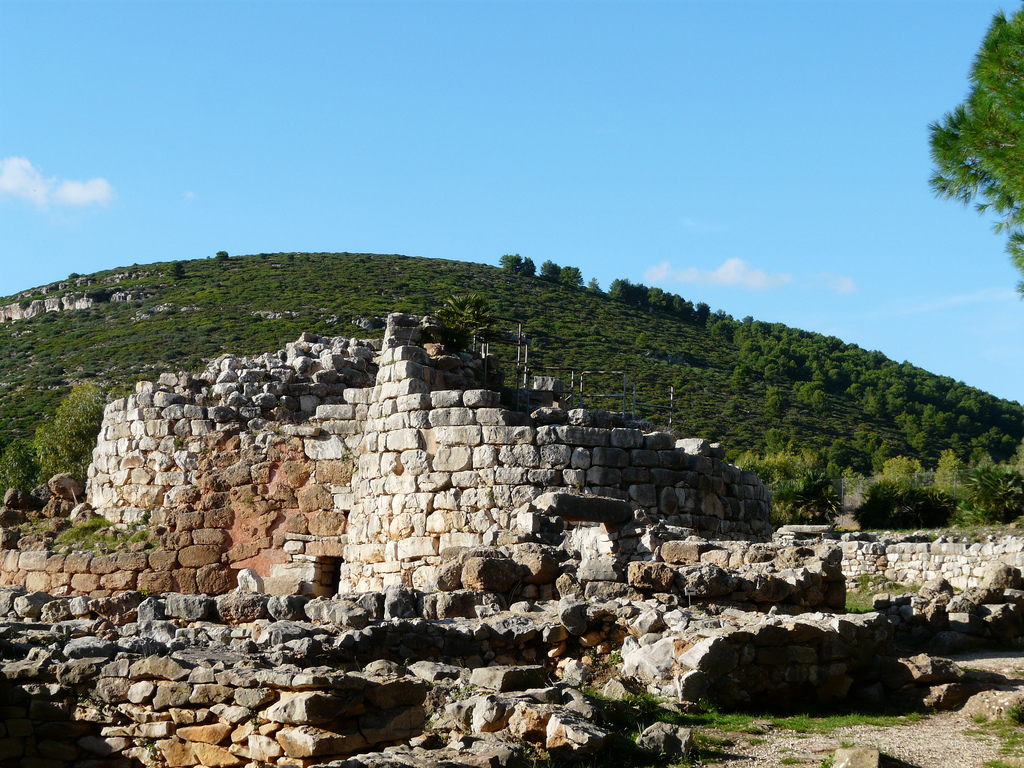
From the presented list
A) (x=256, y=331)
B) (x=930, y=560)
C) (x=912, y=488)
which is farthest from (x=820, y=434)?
(x=930, y=560)

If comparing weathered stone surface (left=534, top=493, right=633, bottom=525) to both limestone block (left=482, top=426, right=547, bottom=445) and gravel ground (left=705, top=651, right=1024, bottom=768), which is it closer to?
limestone block (left=482, top=426, right=547, bottom=445)

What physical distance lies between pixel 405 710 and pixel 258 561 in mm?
8884

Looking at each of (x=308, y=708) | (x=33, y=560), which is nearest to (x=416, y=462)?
(x=33, y=560)

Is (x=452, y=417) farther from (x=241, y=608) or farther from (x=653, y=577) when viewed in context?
(x=241, y=608)

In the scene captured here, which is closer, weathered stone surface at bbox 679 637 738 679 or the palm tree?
weathered stone surface at bbox 679 637 738 679

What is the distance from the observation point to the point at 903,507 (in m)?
29.4

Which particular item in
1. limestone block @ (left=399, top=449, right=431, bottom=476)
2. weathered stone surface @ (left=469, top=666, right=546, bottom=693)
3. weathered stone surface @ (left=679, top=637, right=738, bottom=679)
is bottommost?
weathered stone surface @ (left=469, top=666, right=546, bottom=693)

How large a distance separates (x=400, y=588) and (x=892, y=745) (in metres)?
4.42

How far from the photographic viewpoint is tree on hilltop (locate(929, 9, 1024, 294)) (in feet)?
34.7

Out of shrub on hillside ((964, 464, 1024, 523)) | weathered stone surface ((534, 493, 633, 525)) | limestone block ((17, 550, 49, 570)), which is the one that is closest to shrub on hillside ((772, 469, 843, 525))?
shrub on hillside ((964, 464, 1024, 523))

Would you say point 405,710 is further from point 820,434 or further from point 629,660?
point 820,434

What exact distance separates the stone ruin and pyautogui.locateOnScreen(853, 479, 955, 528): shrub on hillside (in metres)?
16.2

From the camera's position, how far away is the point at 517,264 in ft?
203

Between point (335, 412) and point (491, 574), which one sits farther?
point (335, 412)
